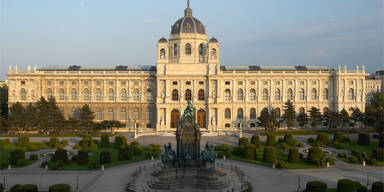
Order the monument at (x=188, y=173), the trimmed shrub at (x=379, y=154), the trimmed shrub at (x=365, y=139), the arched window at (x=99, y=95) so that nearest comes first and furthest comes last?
1. the monument at (x=188, y=173)
2. the trimmed shrub at (x=379, y=154)
3. the trimmed shrub at (x=365, y=139)
4. the arched window at (x=99, y=95)

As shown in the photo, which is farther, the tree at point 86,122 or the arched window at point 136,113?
the arched window at point 136,113

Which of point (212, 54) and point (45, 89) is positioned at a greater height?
point (212, 54)

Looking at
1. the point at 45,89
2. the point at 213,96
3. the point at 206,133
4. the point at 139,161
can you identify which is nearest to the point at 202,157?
the point at 139,161

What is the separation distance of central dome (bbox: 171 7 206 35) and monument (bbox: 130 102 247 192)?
152ft

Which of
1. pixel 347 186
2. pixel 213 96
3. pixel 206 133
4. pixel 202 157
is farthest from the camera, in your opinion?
pixel 213 96

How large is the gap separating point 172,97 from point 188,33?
15.3m

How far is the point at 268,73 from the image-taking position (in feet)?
255

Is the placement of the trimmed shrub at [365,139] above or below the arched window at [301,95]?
below

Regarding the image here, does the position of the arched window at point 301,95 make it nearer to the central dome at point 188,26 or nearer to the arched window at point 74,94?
the central dome at point 188,26

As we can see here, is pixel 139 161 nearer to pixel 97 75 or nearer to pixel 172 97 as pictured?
pixel 172 97

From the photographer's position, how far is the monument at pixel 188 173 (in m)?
30.2

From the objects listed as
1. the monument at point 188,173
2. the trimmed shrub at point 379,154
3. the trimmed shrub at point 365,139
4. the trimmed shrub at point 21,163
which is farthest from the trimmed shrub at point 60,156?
the trimmed shrub at point 365,139

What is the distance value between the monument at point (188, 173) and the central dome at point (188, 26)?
152 feet

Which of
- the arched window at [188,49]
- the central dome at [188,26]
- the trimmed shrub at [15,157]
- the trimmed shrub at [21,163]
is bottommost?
the trimmed shrub at [21,163]
